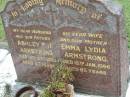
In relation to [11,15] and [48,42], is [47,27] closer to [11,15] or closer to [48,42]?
[48,42]

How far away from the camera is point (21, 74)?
5145 millimetres

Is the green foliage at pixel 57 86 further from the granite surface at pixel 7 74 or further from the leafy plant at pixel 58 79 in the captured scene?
the granite surface at pixel 7 74

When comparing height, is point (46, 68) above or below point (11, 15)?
below

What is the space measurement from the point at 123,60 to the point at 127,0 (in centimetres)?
289

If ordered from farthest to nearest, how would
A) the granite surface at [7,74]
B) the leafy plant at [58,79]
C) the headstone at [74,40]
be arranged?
1. the granite surface at [7,74]
2. the leafy plant at [58,79]
3. the headstone at [74,40]

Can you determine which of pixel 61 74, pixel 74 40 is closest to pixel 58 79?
pixel 61 74

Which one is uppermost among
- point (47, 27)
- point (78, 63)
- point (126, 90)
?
point (47, 27)

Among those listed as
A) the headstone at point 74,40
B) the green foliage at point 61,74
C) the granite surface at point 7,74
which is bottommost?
the granite surface at point 7,74

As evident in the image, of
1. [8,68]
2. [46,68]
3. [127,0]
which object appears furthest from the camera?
[127,0]

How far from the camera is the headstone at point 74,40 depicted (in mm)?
4242

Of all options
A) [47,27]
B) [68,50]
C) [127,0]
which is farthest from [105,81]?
[127,0]

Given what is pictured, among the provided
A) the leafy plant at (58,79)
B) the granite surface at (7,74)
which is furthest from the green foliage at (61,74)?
the granite surface at (7,74)

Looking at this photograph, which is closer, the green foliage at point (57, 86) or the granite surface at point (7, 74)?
the green foliage at point (57, 86)

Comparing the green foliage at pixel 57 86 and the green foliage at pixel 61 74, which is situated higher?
the green foliage at pixel 61 74
